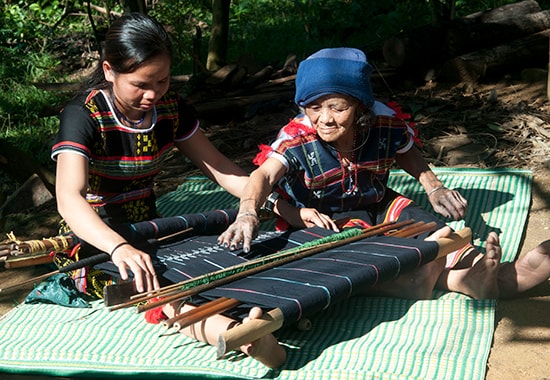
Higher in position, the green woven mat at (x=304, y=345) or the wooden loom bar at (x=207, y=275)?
the wooden loom bar at (x=207, y=275)

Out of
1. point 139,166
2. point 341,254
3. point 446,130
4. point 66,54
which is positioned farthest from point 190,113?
point 66,54

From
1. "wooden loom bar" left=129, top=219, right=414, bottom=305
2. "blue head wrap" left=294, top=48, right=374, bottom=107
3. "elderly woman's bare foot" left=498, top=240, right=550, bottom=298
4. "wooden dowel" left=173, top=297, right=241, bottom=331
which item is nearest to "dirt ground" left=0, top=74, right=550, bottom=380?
"elderly woman's bare foot" left=498, top=240, right=550, bottom=298

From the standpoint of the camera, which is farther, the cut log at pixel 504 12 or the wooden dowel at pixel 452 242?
the cut log at pixel 504 12

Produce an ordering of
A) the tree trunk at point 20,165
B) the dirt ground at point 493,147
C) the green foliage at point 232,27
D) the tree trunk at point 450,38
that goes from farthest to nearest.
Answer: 1. the green foliage at point 232,27
2. the tree trunk at point 450,38
3. the tree trunk at point 20,165
4. the dirt ground at point 493,147

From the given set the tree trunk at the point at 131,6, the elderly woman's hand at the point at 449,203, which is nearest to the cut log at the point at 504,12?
the tree trunk at the point at 131,6

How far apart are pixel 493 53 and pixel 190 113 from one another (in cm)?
395

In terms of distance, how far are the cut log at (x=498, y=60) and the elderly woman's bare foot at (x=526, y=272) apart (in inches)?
152

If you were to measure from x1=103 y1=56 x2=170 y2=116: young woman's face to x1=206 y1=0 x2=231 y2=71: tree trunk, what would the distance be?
449 cm

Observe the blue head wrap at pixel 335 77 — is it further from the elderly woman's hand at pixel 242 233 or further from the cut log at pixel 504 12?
the cut log at pixel 504 12

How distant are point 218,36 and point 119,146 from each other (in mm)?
4463

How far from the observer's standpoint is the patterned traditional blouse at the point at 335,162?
3.53m

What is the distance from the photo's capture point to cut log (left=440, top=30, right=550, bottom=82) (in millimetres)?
6801

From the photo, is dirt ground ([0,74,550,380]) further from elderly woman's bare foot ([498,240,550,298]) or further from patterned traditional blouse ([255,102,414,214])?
patterned traditional blouse ([255,102,414,214])

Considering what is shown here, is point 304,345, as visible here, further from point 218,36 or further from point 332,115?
point 218,36
